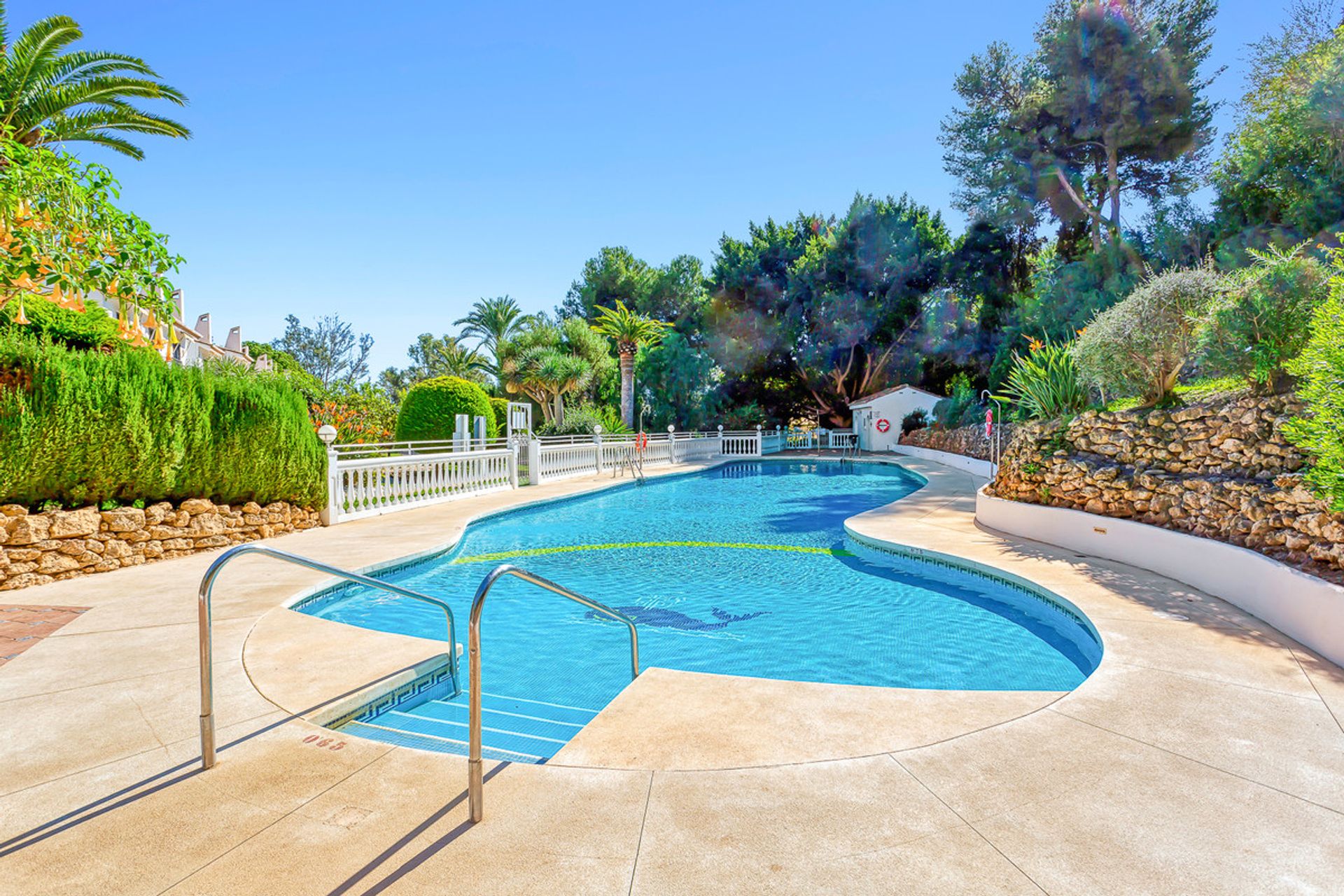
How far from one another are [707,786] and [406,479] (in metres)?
10.4

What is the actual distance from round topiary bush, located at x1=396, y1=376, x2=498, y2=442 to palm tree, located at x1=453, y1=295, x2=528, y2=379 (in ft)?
67.7

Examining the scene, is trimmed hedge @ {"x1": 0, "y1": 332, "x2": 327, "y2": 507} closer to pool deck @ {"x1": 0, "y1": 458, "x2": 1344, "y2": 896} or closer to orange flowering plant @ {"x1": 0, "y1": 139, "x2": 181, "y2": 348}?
orange flowering plant @ {"x1": 0, "y1": 139, "x2": 181, "y2": 348}

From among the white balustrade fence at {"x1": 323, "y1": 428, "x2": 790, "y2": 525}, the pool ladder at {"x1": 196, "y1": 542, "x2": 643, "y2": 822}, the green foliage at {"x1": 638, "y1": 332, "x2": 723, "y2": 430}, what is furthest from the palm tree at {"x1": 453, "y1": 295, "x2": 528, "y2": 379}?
the pool ladder at {"x1": 196, "y1": 542, "x2": 643, "y2": 822}

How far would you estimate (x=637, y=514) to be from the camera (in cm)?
1232

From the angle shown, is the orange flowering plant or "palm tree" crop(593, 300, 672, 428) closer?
the orange flowering plant

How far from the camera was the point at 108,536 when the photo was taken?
6430 mm

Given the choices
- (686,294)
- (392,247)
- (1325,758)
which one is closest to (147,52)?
(392,247)

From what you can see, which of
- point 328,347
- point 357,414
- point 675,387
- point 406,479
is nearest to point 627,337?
point 675,387

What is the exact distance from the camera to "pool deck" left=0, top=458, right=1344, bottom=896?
78.4 inches

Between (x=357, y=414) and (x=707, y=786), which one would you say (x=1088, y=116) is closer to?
(x=357, y=414)

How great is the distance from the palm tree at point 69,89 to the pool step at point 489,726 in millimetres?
11860

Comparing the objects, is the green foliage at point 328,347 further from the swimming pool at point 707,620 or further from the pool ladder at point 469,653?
the pool ladder at point 469,653

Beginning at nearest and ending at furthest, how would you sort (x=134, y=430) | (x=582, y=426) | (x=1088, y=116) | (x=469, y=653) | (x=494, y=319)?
(x=469, y=653) < (x=134, y=430) < (x=582, y=426) < (x=1088, y=116) < (x=494, y=319)

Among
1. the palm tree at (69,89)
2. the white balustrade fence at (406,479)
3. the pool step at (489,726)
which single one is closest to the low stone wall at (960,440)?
the white balustrade fence at (406,479)
